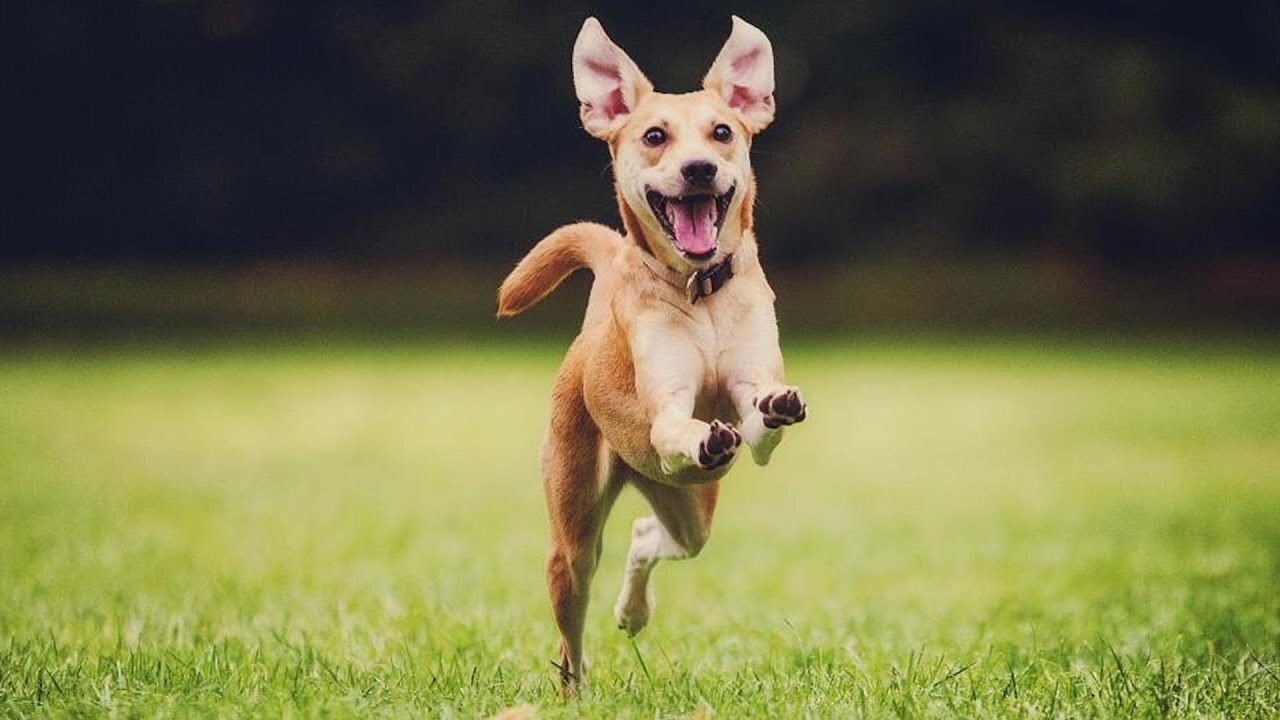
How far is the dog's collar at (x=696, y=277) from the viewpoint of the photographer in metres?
3.76

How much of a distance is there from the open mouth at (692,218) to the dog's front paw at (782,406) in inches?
18.5

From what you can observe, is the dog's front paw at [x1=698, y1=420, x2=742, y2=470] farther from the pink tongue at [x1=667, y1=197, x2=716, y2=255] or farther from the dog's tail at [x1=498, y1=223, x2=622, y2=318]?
the dog's tail at [x1=498, y1=223, x2=622, y2=318]

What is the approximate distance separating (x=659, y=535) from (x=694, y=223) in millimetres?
1087

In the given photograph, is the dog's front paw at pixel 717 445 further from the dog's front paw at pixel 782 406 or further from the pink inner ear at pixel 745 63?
the pink inner ear at pixel 745 63

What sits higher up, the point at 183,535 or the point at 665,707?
the point at 665,707

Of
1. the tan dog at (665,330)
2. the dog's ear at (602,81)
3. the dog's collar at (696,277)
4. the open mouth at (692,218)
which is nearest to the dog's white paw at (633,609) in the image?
the tan dog at (665,330)

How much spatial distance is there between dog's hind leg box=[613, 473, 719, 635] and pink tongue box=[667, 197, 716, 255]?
0.82m

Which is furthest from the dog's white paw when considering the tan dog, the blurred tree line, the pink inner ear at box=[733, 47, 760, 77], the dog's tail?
the blurred tree line

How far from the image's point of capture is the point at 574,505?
4.18 m

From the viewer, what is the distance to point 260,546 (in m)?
8.13

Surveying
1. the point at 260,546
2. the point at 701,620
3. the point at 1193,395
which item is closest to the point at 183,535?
the point at 260,546

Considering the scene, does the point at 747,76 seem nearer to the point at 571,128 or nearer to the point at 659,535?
the point at 659,535

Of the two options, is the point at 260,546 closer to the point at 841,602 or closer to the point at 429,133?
the point at 841,602

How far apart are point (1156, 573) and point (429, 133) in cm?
2325
